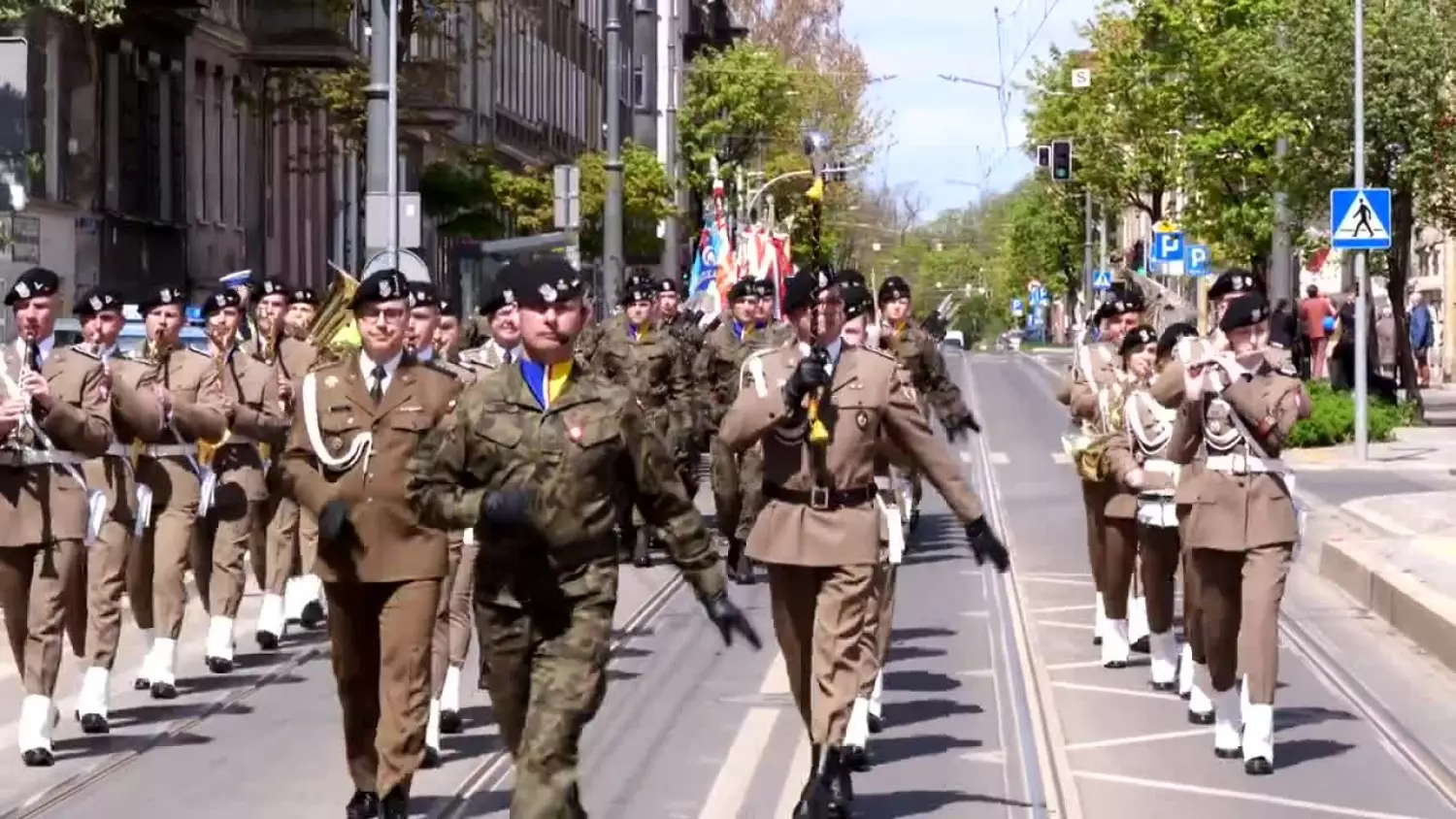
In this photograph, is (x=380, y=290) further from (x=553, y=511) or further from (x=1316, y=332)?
(x=1316, y=332)

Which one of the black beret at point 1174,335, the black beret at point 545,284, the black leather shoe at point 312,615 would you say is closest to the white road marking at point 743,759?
the black beret at point 1174,335

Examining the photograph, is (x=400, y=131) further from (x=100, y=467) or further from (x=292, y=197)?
(x=100, y=467)

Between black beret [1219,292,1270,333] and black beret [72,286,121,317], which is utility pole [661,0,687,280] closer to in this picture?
black beret [72,286,121,317]

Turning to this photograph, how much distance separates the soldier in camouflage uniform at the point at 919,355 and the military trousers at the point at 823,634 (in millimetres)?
3950

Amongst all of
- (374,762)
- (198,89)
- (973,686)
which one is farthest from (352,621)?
(198,89)

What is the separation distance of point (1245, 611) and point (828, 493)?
2.09 m

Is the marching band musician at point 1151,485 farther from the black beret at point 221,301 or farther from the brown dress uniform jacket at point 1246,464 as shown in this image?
the black beret at point 221,301

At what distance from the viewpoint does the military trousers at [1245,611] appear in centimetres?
1115

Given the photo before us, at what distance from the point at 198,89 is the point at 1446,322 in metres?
30.6

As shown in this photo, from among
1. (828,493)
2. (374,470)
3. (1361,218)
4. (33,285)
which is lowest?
(828,493)

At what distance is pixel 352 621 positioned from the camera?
9453 mm

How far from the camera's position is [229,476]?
580 inches

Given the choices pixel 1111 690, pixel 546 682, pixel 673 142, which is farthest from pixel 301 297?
pixel 673 142

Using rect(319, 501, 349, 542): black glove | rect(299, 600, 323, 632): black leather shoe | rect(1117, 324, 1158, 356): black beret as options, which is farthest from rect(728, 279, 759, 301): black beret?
rect(319, 501, 349, 542): black glove
